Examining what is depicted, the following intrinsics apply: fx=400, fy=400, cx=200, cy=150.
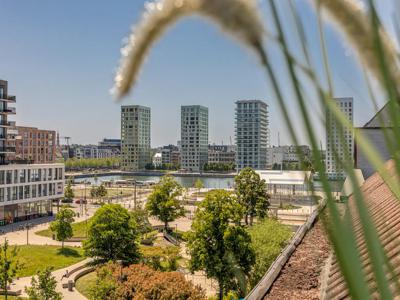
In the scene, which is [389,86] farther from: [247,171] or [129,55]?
[247,171]

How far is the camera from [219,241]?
1454cm

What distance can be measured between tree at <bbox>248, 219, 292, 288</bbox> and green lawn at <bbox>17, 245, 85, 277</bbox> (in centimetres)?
934

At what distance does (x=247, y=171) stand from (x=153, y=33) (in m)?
27.9

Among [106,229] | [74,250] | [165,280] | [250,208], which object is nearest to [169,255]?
[106,229]

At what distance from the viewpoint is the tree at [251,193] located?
27094 mm

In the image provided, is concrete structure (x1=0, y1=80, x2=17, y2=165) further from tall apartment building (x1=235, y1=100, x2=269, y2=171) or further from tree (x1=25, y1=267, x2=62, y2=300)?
tall apartment building (x1=235, y1=100, x2=269, y2=171)

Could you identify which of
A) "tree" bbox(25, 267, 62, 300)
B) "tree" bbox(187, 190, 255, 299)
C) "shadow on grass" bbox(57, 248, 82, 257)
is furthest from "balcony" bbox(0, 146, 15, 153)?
"tree" bbox(187, 190, 255, 299)

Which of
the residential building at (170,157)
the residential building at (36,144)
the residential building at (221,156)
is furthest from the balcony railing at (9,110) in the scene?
the residential building at (170,157)

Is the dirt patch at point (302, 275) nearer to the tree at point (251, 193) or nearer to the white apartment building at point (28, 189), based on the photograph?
the tree at point (251, 193)

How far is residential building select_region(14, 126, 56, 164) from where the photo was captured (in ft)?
162

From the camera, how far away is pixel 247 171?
92.3 feet

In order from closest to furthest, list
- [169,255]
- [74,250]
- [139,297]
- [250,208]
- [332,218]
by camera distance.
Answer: [332,218]
[139,297]
[169,255]
[74,250]
[250,208]

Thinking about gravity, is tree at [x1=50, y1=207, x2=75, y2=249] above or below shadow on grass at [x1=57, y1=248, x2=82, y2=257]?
above

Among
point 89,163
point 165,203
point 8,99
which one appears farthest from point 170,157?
point 165,203
